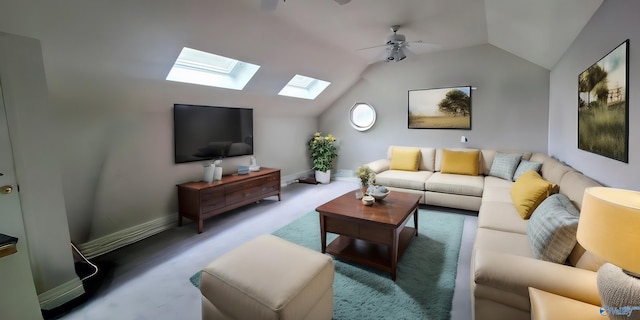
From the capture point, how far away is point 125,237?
3.04 meters

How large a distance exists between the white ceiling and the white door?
68 centimetres

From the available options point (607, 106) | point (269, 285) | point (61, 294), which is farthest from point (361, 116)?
point (61, 294)

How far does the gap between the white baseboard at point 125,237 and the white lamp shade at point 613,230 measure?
3707 mm

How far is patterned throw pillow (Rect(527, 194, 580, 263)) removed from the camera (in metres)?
1.57

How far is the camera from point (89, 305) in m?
2.00

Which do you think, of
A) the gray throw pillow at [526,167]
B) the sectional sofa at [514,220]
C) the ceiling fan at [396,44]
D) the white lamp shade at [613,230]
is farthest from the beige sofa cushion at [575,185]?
the ceiling fan at [396,44]

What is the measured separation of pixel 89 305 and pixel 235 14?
2.69 meters

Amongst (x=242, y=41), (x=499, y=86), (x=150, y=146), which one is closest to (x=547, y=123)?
(x=499, y=86)

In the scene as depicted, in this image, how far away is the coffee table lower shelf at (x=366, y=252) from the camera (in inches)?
93.7

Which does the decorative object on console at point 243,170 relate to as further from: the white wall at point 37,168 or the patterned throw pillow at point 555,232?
the patterned throw pillow at point 555,232

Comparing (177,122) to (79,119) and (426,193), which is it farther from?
(426,193)

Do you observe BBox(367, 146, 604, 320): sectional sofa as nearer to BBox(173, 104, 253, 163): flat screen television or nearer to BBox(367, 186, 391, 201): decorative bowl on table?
BBox(367, 186, 391, 201): decorative bowl on table

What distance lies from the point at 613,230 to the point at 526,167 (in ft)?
10.4

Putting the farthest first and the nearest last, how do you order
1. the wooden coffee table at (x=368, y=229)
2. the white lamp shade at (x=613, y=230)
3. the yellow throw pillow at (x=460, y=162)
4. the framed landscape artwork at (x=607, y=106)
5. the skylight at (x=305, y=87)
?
the skylight at (x=305, y=87) < the yellow throw pillow at (x=460, y=162) < the wooden coffee table at (x=368, y=229) < the framed landscape artwork at (x=607, y=106) < the white lamp shade at (x=613, y=230)
